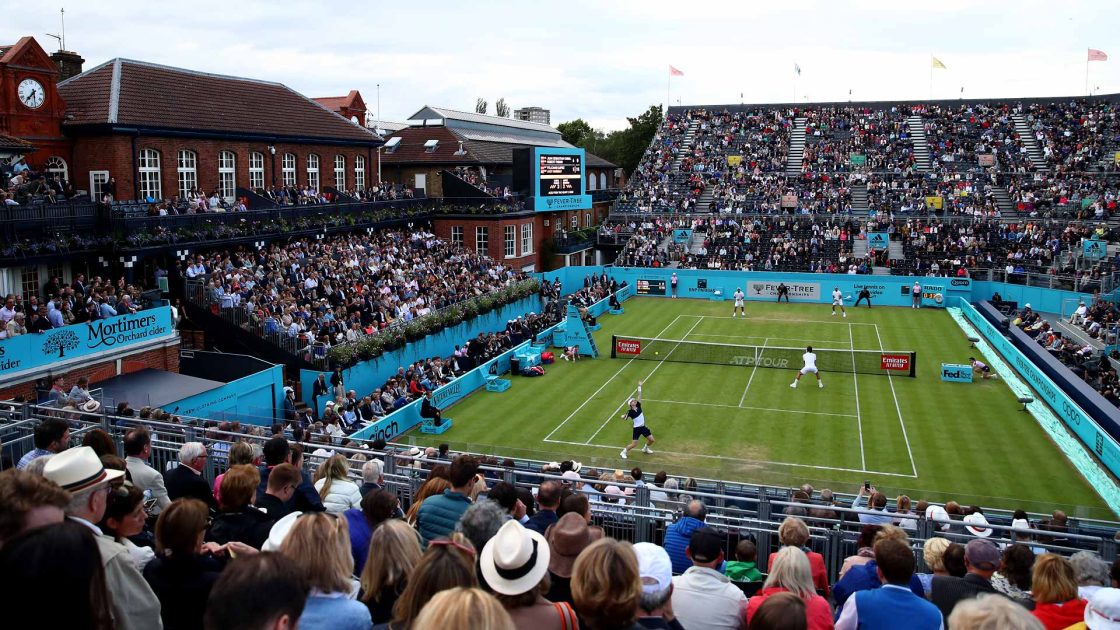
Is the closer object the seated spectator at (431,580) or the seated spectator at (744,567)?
the seated spectator at (431,580)

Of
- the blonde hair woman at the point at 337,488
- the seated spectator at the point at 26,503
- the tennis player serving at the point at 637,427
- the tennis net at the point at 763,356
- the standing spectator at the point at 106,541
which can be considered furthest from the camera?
the tennis net at the point at 763,356

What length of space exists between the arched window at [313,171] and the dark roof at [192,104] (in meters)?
1.06

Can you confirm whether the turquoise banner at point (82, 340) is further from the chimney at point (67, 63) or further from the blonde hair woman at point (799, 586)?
the blonde hair woman at point (799, 586)

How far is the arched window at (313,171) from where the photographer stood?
41.2 m

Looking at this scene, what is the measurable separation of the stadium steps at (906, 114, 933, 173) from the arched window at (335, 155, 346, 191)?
131 ft

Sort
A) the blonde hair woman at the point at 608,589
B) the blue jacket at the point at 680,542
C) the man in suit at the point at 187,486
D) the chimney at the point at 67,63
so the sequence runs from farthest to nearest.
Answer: the chimney at the point at 67,63 < the blue jacket at the point at 680,542 < the man in suit at the point at 187,486 < the blonde hair woman at the point at 608,589

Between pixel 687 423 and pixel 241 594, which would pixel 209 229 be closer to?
pixel 687 423

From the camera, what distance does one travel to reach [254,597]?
3.68 meters

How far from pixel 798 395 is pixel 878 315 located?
17.9 meters

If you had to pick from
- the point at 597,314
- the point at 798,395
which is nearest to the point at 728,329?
the point at 597,314

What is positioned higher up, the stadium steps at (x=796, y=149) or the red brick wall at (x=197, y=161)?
the stadium steps at (x=796, y=149)

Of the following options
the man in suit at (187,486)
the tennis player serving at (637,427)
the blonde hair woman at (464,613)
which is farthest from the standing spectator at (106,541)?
the tennis player serving at (637,427)

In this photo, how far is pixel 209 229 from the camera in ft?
98.0

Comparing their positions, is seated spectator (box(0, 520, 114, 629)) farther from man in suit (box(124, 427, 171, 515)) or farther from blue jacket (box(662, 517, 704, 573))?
blue jacket (box(662, 517, 704, 573))
